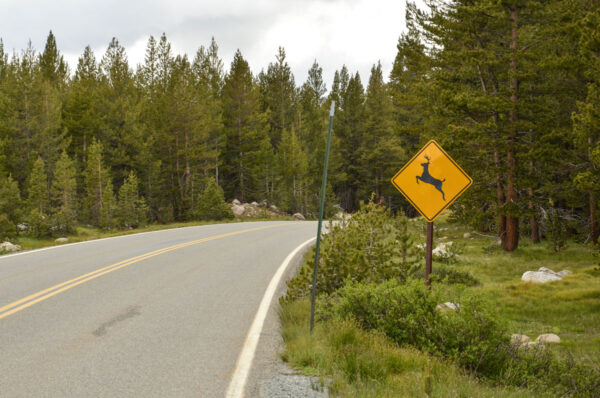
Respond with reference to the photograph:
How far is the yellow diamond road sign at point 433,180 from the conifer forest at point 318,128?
4.39m

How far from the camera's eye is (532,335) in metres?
8.22

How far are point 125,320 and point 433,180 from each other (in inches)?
195

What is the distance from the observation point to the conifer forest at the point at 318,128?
14.6 m

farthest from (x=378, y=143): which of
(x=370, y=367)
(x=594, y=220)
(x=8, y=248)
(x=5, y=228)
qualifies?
(x=370, y=367)

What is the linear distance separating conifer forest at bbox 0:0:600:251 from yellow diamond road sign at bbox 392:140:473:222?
4.39 m

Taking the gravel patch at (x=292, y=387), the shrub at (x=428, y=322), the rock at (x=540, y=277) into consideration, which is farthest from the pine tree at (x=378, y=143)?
the gravel patch at (x=292, y=387)

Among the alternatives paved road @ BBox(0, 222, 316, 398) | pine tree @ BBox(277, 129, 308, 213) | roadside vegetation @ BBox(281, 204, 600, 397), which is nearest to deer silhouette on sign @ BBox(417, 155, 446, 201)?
roadside vegetation @ BBox(281, 204, 600, 397)

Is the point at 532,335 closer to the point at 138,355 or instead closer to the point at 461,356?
the point at 461,356

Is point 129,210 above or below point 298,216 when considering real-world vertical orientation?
above

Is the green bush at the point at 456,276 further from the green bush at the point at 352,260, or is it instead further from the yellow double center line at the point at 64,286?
the yellow double center line at the point at 64,286

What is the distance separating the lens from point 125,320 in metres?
6.29

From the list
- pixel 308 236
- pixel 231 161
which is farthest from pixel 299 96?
pixel 308 236

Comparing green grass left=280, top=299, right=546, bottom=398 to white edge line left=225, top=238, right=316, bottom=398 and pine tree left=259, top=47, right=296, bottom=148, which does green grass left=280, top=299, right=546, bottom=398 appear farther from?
pine tree left=259, top=47, right=296, bottom=148

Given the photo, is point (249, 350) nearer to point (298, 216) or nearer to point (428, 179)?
point (428, 179)
